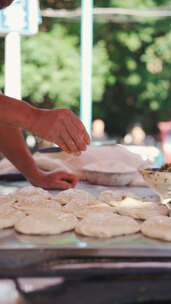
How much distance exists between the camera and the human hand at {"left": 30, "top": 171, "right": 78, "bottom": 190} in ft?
7.00

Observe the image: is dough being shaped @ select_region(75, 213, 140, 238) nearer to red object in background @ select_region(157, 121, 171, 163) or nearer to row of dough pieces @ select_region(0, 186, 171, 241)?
row of dough pieces @ select_region(0, 186, 171, 241)

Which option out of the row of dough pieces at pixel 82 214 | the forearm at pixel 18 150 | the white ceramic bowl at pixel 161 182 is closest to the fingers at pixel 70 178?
the forearm at pixel 18 150

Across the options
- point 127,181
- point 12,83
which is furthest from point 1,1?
point 12,83

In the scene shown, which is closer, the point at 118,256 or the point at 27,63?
the point at 118,256

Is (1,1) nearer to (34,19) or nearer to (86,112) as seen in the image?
(34,19)

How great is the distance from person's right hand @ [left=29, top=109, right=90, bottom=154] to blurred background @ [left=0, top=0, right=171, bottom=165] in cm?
710

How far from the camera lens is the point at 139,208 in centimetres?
165

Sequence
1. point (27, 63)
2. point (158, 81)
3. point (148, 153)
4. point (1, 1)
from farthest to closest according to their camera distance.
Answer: point (158, 81)
point (27, 63)
point (148, 153)
point (1, 1)

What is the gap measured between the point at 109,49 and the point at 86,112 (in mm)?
5351

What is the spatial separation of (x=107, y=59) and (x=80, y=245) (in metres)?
9.81

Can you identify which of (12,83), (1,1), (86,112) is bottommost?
(86,112)

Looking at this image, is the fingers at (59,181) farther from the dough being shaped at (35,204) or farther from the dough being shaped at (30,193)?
the dough being shaped at (35,204)

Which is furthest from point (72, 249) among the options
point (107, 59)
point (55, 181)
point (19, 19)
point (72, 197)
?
point (107, 59)

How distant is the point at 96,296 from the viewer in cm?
112
